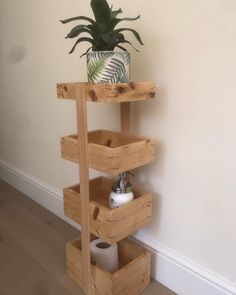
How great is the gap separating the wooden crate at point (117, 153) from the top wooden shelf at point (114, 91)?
0.53ft

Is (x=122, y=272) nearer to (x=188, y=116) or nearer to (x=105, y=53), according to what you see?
(x=188, y=116)

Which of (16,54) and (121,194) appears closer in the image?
(121,194)

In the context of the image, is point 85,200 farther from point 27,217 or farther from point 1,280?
point 27,217

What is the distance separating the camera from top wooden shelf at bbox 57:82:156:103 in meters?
0.93

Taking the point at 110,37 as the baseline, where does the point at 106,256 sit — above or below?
below

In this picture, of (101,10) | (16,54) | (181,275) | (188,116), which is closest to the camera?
(101,10)

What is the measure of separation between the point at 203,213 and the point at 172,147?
0.27 m

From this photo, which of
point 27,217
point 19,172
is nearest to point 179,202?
point 27,217

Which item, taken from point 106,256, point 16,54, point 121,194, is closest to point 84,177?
point 121,194

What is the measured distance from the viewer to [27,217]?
1.84 meters

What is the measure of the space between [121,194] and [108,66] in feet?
1.56

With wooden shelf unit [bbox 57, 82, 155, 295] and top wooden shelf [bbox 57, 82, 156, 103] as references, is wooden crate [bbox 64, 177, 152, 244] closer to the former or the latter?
wooden shelf unit [bbox 57, 82, 155, 295]

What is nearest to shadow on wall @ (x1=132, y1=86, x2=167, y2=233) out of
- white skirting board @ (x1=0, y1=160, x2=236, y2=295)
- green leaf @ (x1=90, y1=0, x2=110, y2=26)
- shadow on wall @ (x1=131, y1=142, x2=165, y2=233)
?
shadow on wall @ (x1=131, y1=142, x2=165, y2=233)

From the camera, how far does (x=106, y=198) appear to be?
1.31 m
